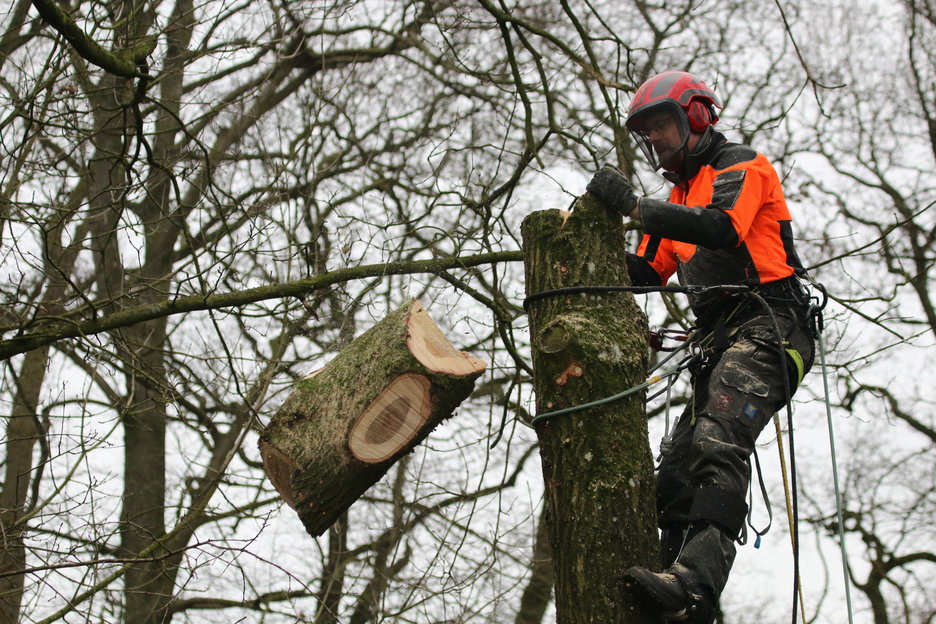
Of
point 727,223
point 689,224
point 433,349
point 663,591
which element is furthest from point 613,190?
point 663,591

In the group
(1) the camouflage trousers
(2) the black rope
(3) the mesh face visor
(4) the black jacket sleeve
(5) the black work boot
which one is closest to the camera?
(5) the black work boot

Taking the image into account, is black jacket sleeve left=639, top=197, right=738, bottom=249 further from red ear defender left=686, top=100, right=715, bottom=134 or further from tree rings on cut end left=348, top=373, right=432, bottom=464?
tree rings on cut end left=348, top=373, right=432, bottom=464

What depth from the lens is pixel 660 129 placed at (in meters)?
3.50

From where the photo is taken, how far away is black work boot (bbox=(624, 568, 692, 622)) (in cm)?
246

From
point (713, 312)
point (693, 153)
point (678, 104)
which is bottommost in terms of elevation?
point (713, 312)

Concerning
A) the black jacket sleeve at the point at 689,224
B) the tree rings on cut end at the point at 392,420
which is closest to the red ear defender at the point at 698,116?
the black jacket sleeve at the point at 689,224

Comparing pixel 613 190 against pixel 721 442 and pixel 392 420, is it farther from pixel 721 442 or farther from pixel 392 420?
pixel 392 420

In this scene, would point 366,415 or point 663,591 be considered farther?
point 366,415

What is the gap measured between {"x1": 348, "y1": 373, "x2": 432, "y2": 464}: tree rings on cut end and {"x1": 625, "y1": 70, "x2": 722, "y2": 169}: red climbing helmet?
1.33 meters

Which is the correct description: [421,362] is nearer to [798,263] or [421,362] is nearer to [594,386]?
[594,386]

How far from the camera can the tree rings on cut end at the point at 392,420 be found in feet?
9.80

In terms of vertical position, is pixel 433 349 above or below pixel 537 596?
below

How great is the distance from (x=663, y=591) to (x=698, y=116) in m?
1.78

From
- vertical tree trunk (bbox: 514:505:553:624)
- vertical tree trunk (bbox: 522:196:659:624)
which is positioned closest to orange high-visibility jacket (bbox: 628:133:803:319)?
vertical tree trunk (bbox: 522:196:659:624)
